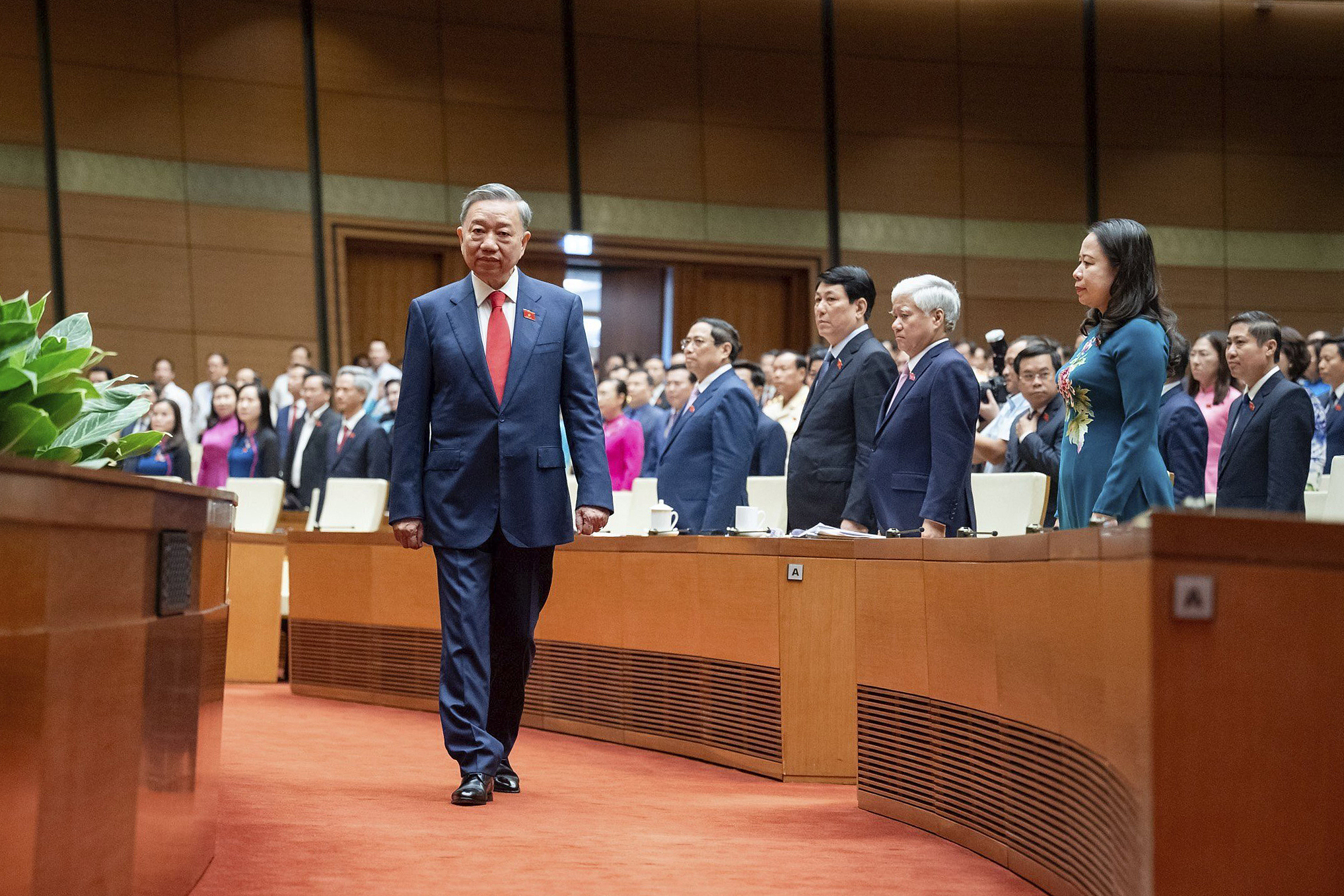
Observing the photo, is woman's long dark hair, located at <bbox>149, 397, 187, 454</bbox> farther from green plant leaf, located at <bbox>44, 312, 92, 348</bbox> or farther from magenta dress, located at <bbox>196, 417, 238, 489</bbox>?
green plant leaf, located at <bbox>44, 312, 92, 348</bbox>

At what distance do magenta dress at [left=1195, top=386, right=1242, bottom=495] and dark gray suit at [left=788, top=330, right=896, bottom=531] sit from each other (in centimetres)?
201

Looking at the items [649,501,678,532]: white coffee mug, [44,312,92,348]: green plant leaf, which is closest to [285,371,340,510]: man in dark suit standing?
[649,501,678,532]: white coffee mug

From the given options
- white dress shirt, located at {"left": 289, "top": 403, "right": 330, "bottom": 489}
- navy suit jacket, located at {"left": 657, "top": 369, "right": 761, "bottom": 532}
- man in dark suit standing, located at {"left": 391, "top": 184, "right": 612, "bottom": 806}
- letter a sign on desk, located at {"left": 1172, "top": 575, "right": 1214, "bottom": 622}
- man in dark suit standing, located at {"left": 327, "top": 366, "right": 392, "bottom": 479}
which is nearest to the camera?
letter a sign on desk, located at {"left": 1172, "top": 575, "right": 1214, "bottom": 622}

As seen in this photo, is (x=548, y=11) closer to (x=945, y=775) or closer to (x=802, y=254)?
(x=802, y=254)

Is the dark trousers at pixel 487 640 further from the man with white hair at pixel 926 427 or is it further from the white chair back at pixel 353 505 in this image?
the white chair back at pixel 353 505

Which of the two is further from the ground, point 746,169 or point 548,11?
point 548,11

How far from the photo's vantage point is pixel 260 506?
20.7 feet

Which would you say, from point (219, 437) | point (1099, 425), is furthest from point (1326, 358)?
point (219, 437)

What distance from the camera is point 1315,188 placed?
1197 cm

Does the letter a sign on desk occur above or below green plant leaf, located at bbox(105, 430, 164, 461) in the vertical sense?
below

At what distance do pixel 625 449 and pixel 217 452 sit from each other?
102 inches

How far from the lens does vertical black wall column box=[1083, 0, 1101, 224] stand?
38.4 ft

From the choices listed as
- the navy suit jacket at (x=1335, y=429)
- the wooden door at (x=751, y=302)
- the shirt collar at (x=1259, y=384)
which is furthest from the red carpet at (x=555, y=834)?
the wooden door at (x=751, y=302)

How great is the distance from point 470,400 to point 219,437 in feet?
16.7
